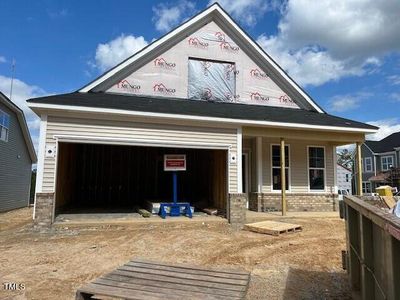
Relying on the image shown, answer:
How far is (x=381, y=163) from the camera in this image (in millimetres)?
39812

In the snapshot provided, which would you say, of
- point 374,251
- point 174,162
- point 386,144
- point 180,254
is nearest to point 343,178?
point 386,144

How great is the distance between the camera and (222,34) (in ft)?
47.6

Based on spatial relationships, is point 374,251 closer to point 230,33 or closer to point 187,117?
point 187,117

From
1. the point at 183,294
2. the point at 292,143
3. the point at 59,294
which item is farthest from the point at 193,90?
the point at 183,294

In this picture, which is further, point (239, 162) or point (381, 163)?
point (381, 163)

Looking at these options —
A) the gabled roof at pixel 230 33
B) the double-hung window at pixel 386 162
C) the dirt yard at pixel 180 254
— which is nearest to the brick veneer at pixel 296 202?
the dirt yard at pixel 180 254

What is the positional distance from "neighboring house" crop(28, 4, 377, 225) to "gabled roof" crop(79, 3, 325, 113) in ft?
0.14

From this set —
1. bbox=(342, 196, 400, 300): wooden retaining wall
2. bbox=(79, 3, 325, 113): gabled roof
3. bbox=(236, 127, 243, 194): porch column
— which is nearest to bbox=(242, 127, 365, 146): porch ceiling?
bbox=(236, 127, 243, 194): porch column

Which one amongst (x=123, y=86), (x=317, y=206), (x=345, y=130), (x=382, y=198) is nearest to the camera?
(x=382, y=198)

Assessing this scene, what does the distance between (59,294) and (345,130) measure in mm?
11159

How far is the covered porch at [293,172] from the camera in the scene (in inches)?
531

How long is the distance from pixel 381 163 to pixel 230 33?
110 ft

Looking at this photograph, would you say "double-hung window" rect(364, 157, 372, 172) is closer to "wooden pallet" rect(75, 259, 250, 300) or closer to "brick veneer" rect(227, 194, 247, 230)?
"brick veneer" rect(227, 194, 247, 230)

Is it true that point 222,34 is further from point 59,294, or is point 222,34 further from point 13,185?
point 13,185
